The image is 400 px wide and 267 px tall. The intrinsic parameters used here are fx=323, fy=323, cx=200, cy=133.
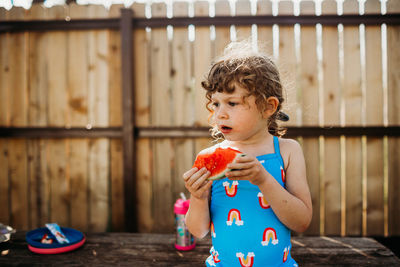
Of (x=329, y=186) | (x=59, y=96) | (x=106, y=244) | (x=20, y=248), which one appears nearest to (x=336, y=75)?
(x=329, y=186)

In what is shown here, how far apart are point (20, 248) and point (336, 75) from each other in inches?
158

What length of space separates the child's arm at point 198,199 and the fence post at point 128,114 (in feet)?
8.54

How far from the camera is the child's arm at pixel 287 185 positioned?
1468mm

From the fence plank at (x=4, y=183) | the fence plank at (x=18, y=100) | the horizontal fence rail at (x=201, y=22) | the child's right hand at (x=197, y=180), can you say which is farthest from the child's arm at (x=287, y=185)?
the fence plank at (x=4, y=183)

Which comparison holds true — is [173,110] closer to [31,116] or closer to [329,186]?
[31,116]

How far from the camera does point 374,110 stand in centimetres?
415

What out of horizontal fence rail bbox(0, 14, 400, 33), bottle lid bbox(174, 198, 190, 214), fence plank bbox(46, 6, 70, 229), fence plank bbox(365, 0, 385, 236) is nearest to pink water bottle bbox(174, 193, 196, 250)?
bottle lid bbox(174, 198, 190, 214)

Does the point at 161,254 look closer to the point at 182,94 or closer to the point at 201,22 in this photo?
the point at 182,94

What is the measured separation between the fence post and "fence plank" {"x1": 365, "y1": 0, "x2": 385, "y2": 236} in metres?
3.06

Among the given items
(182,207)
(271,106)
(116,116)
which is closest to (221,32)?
(116,116)

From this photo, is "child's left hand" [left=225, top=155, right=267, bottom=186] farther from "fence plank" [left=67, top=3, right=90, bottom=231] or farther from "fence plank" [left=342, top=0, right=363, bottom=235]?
"fence plank" [left=67, top=3, right=90, bottom=231]

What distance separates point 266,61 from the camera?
180 cm

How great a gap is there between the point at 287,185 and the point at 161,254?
58.6 inches

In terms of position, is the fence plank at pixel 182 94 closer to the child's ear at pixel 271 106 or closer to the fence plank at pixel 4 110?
the fence plank at pixel 4 110
